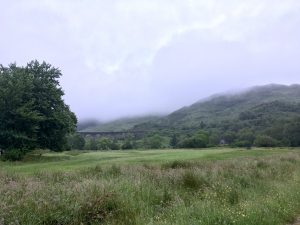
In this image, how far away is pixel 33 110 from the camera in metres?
48.1

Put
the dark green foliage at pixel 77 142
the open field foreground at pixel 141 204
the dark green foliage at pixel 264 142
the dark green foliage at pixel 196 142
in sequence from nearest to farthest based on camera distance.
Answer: the open field foreground at pixel 141 204 < the dark green foliage at pixel 196 142 < the dark green foliage at pixel 264 142 < the dark green foliage at pixel 77 142

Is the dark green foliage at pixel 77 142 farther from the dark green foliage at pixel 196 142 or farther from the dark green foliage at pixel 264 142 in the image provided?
the dark green foliage at pixel 264 142

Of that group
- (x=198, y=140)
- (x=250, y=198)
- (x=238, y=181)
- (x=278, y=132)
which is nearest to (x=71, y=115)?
(x=238, y=181)

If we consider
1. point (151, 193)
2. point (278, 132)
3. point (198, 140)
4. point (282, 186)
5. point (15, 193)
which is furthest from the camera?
point (278, 132)

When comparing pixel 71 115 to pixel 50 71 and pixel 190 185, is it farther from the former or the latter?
pixel 190 185

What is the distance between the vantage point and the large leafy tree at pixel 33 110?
45312 millimetres

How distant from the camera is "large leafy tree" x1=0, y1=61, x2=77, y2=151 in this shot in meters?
45.3

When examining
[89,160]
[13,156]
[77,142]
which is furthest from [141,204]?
[77,142]

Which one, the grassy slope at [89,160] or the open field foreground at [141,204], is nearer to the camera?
the open field foreground at [141,204]

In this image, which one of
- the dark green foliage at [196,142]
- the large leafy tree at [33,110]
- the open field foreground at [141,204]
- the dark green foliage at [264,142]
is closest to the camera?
the open field foreground at [141,204]

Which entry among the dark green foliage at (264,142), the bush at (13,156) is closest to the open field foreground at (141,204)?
the bush at (13,156)

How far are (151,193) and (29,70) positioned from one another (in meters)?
41.4

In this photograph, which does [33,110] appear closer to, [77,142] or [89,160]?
[89,160]

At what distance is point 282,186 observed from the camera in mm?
15555
